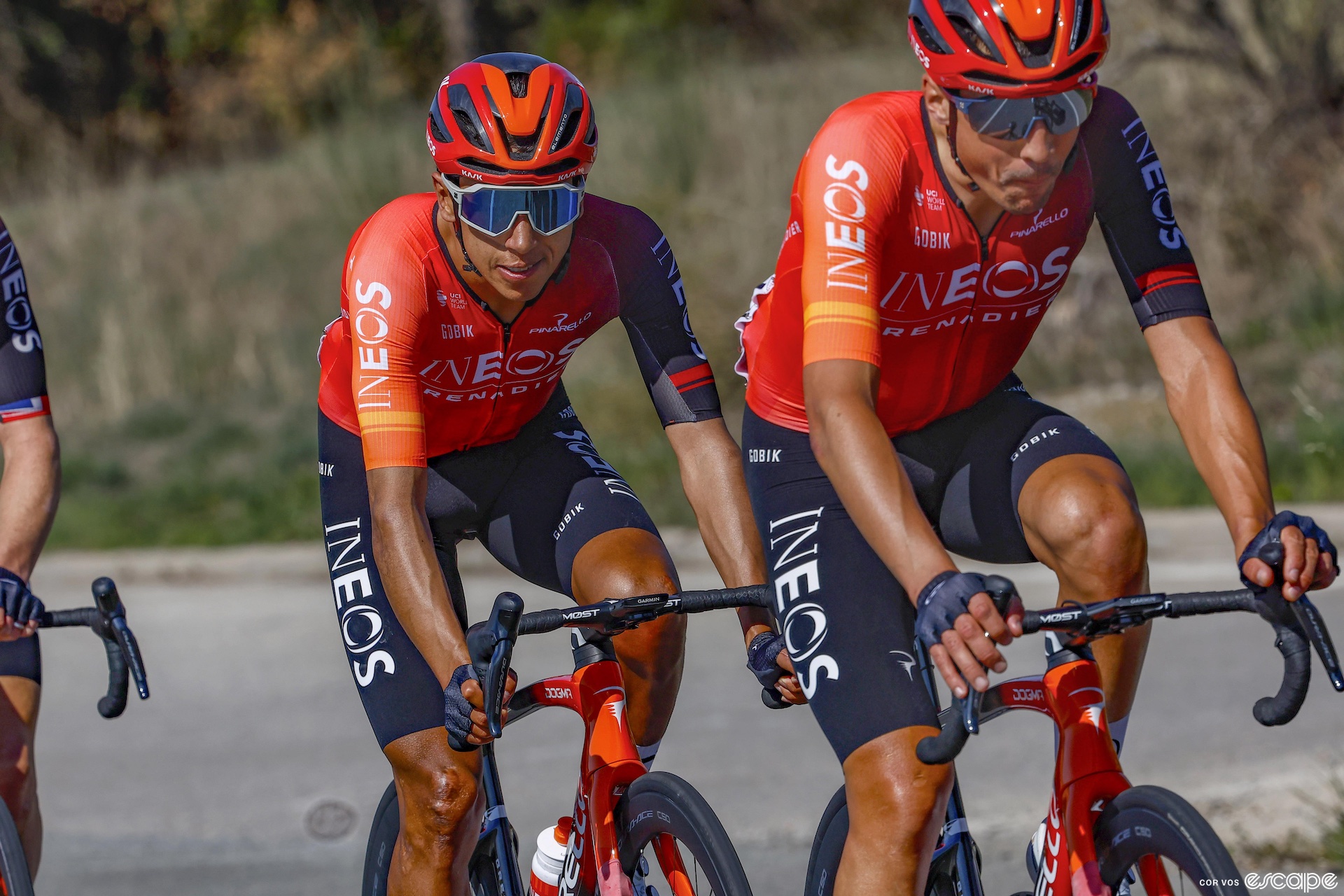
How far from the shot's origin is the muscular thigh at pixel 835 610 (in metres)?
2.84

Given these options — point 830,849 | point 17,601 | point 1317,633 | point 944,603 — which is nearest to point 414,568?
point 17,601

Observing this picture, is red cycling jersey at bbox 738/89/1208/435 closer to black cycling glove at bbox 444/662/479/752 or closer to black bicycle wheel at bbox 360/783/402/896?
black cycling glove at bbox 444/662/479/752

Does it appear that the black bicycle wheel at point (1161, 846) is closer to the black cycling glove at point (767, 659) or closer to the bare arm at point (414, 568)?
the black cycling glove at point (767, 659)

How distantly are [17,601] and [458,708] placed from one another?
1165 mm

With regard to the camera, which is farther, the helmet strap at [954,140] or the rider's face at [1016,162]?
the helmet strap at [954,140]

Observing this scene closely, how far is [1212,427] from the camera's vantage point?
9.58 ft

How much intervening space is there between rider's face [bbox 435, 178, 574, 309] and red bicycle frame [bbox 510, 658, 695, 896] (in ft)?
2.79

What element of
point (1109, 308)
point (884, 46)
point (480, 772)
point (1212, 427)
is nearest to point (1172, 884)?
point (1212, 427)

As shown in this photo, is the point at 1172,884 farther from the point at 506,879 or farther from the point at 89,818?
the point at 89,818

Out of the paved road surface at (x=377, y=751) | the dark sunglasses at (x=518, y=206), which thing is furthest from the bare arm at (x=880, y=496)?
the paved road surface at (x=377, y=751)

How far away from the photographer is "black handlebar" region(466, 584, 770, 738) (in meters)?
2.74

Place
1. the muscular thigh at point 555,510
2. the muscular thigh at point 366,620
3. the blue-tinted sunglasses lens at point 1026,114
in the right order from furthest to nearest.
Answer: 1. the muscular thigh at point 555,510
2. the muscular thigh at point 366,620
3. the blue-tinted sunglasses lens at point 1026,114

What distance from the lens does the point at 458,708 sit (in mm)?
2838

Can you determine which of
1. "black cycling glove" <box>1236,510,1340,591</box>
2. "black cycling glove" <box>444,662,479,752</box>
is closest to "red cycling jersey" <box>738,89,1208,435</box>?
"black cycling glove" <box>1236,510,1340,591</box>
